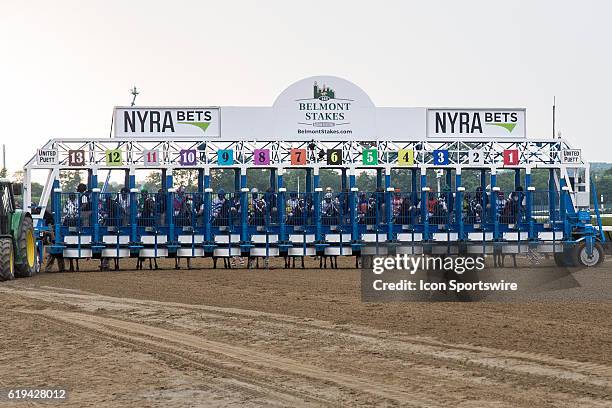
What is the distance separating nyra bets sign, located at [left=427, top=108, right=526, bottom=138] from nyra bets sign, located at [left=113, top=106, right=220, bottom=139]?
719cm

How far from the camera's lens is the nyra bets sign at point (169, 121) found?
95.6 ft

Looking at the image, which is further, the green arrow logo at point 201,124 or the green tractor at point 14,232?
the green arrow logo at point 201,124

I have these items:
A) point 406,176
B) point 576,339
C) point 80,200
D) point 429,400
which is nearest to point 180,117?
point 80,200

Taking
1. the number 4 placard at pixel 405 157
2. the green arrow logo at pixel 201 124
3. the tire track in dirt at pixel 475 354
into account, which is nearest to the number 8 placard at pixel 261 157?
the green arrow logo at pixel 201 124

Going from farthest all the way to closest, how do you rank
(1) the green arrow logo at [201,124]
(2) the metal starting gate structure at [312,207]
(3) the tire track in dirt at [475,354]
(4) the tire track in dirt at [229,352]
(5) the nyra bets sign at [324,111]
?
(5) the nyra bets sign at [324,111], (1) the green arrow logo at [201,124], (2) the metal starting gate structure at [312,207], (3) the tire track in dirt at [475,354], (4) the tire track in dirt at [229,352]

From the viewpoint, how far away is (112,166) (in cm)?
2822

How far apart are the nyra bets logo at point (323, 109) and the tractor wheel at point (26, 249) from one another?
928 centimetres

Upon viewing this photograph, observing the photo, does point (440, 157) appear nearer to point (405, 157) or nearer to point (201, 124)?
point (405, 157)

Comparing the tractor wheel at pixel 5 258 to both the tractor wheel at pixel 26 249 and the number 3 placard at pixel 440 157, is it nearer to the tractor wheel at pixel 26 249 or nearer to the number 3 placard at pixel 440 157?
the tractor wheel at pixel 26 249

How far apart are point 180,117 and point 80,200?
13.6ft

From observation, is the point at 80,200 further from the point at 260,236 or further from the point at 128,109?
the point at 260,236

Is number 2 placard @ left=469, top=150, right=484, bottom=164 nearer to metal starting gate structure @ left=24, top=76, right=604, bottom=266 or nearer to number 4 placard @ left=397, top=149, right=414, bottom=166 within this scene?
metal starting gate structure @ left=24, top=76, right=604, bottom=266

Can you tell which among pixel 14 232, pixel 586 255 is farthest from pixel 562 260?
pixel 14 232

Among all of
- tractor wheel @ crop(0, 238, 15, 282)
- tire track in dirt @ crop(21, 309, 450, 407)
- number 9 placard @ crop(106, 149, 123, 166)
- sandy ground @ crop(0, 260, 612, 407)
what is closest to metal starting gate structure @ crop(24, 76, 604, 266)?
number 9 placard @ crop(106, 149, 123, 166)
